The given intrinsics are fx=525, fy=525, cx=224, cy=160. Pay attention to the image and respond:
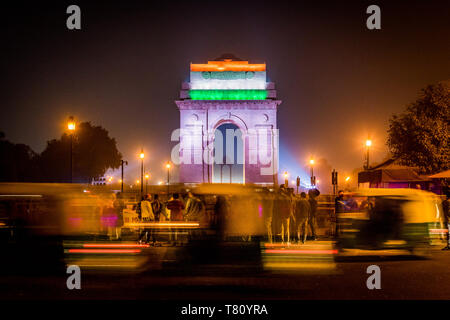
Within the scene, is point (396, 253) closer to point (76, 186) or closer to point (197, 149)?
point (76, 186)

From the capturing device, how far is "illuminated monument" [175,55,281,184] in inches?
2313

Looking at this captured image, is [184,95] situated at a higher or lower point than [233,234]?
higher

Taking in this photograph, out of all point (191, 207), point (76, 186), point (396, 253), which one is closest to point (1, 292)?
point (76, 186)

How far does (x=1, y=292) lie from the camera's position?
8852 mm

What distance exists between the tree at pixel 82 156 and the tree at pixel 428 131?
4848 centimetres

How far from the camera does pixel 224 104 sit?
58.5 meters

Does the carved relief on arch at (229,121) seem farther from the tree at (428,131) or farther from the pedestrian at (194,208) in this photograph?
the pedestrian at (194,208)

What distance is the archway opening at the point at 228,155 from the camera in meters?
63.1

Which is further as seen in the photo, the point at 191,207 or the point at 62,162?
the point at 62,162

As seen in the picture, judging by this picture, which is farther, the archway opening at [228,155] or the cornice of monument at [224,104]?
the archway opening at [228,155]

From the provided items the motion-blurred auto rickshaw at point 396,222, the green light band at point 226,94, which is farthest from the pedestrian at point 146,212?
the green light band at point 226,94

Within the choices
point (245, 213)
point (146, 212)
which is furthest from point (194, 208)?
point (146, 212)

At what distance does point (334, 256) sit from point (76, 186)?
6.61 metres

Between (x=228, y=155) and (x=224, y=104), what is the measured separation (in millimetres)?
8405
